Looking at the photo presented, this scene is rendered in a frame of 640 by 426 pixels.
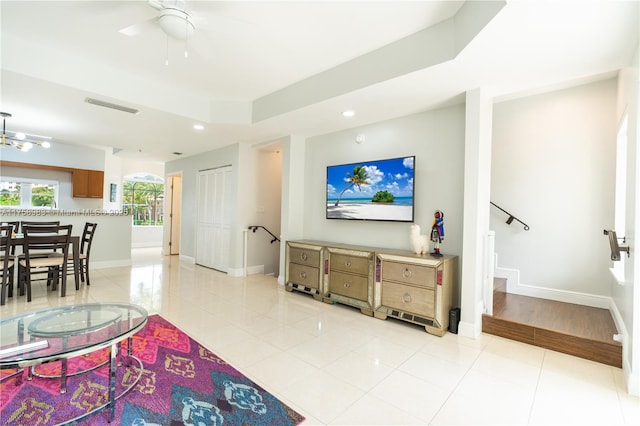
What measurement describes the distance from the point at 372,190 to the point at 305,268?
146 cm

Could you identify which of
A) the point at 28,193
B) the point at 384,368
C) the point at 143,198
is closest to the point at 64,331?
the point at 384,368

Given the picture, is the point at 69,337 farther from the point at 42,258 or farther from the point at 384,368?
the point at 42,258

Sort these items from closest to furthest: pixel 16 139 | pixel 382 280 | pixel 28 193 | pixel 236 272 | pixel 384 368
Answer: pixel 384 368 → pixel 382 280 → pixel 16 139 → pixel 236 272 → pixel 28 193

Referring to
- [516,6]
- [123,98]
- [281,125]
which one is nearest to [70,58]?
[123,98]

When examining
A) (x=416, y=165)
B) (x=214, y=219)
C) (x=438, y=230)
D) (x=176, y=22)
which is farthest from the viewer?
(x=214, y=219)

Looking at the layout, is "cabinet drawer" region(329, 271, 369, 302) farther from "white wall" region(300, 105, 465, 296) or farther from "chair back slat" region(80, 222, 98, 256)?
"chair back slat" region(80, 222, 98, 256)

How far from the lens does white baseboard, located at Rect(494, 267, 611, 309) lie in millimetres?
3379

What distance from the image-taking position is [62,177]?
6.97m

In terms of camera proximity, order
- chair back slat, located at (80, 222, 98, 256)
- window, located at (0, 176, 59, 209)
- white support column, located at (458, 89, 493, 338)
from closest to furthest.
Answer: white support column, located at (458, 89, 493, 338), chair back slat, located at (80, 222, 98, 256), window, located at (0, 176, 59, 209)

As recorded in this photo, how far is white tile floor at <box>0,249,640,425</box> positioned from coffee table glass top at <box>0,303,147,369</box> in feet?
2.64

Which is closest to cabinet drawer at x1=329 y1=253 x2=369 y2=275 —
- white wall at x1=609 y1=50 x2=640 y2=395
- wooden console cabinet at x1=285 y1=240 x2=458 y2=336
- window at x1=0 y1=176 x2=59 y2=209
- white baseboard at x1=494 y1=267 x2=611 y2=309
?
wooden console cabinet at x1=285 y1=240 x2=458 y2=336

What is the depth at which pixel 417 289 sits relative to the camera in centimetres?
317

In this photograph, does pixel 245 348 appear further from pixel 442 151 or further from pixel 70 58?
pixel 70 58

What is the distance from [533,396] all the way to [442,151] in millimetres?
2478
